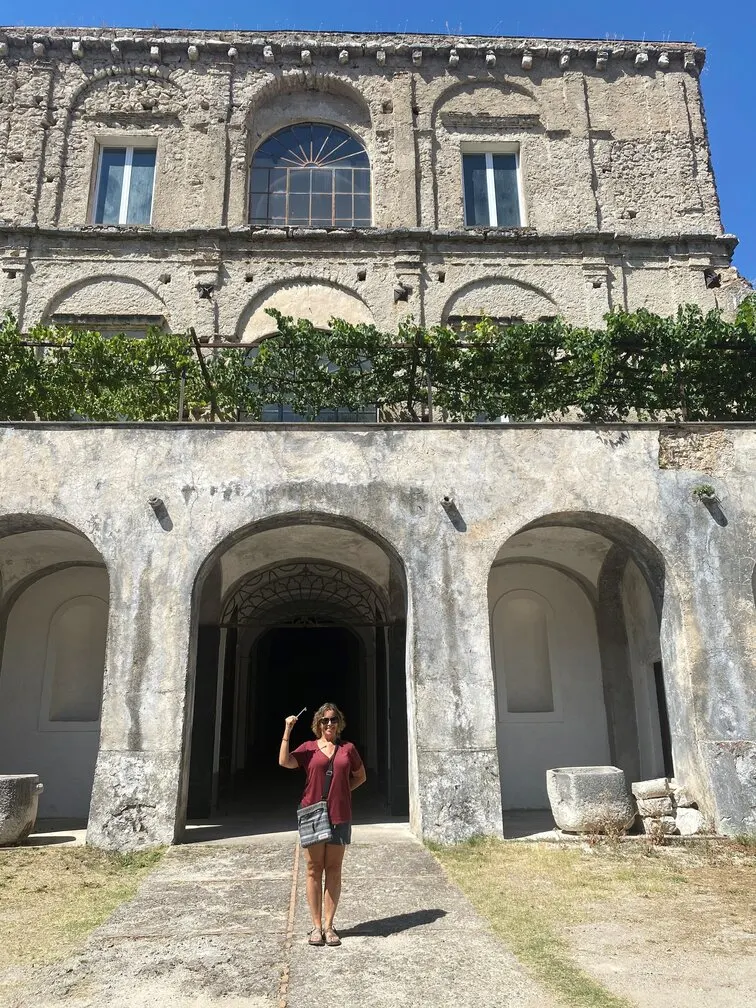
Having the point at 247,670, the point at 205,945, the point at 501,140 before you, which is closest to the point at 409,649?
the point at 205,945

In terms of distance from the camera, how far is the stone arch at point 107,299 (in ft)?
53.9

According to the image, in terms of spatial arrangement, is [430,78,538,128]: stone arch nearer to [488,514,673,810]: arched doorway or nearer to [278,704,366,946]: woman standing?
[488,514,673,810]: arched doorway

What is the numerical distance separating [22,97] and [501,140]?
441 inches

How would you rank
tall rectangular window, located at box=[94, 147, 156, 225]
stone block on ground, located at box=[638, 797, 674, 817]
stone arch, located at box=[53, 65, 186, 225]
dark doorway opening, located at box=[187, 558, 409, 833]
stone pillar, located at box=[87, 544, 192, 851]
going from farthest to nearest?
stone arch, located at box=[53, 65, 186, 225] → tall rectangular window, located at box=[94, 147, 156, 225] → dark doorway opening, located at box=[187, 558, 409, 833] → stone block on ground, located at box=[638, 797, 674, 817] → stone pillar, located at box=[87, 544, 192, 851]

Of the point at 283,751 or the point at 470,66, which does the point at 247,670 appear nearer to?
the point at 283,751

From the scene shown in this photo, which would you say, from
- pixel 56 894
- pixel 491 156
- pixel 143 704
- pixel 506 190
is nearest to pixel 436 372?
pixel 143 704

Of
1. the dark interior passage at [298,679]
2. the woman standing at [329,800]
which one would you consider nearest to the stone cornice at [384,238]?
the dark interior passage at [298,679]

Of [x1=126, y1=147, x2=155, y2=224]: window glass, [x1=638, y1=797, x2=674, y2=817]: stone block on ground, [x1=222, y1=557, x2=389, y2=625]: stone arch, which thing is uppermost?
[x1=126, y1=147, x2=155, y2=224]: window glass

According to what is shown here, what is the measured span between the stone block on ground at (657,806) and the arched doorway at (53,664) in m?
8.02

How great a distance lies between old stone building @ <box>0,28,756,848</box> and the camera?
916cm

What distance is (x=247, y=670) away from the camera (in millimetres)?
18297

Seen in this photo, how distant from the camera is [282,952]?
17.1 feet

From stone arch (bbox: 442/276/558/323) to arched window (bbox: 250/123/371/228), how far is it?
9.55 feet

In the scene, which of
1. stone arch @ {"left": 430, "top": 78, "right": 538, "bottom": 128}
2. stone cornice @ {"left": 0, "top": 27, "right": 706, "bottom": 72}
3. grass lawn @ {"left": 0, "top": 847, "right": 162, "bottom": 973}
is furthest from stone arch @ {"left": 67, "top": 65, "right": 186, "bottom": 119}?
grass lawn @ {"left": 0, "top": 847, "right": 162, "bottom": 973}
